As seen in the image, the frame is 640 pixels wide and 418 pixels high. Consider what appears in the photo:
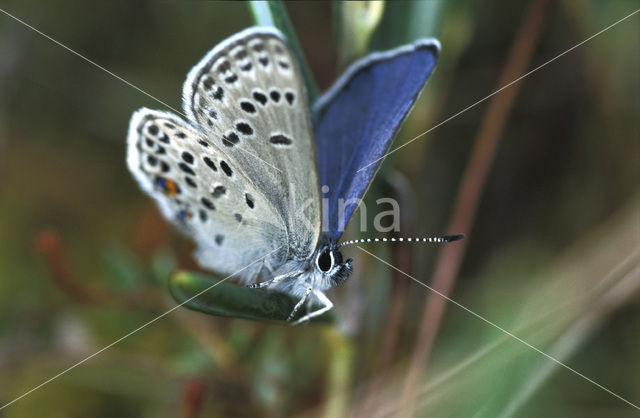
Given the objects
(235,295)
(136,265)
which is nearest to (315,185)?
(235,295)

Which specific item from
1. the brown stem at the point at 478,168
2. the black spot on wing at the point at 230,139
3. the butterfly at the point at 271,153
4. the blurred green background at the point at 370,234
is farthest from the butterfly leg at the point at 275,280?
the brown stem at the point at 478,168

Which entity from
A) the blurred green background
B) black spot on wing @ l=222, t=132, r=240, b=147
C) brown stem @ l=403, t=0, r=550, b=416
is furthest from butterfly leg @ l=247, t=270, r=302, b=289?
brown stem @ l=403, t=0, r=550, b=416

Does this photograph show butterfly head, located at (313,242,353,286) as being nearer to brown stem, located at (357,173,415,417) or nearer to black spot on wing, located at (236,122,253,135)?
brown stem, located at (357,173,415,417)

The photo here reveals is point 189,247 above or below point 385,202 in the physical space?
below

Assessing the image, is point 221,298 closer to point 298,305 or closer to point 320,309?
point 298,305

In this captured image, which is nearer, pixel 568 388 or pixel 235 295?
pixel 235 295

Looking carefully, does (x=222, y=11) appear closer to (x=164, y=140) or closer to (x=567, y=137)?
(x=164, y=140)
